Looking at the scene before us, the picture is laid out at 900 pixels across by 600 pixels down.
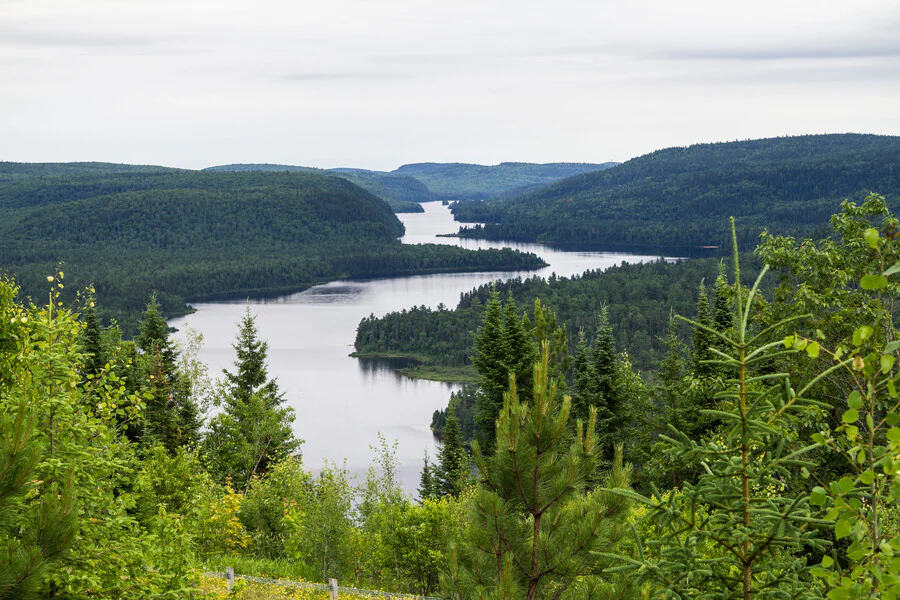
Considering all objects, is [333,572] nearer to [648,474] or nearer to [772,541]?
[648,474]

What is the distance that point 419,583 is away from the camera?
2542 centimetres

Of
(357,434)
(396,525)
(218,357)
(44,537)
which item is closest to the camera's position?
(44,537)

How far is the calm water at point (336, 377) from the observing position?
3307 inches

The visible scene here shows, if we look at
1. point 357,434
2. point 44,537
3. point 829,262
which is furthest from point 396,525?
point 357,434

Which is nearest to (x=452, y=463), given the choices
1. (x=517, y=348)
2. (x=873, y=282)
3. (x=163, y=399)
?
(x=517, y=348)

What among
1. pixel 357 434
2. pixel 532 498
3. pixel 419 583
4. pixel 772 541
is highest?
pixel 772 541

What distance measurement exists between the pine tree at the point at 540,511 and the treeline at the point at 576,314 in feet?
367

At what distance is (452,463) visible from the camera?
134ft

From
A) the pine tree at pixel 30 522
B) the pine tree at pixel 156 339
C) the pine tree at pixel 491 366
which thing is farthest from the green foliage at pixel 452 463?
the pine tree at pixel 30 522

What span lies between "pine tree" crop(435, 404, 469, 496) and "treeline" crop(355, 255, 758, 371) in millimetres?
79423

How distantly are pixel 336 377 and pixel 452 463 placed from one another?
7651 centimetres

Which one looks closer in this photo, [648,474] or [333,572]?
[333,572]

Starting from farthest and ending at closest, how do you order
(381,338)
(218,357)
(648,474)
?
(381,338), (218,357), (648,474)

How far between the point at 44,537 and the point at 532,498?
15.1ft
